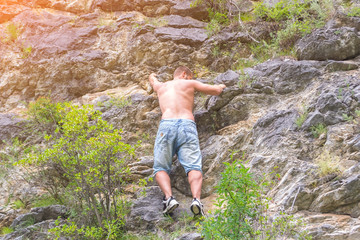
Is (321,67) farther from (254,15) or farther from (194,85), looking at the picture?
(254,15)

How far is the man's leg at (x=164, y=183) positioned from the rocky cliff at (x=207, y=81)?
0.33 m

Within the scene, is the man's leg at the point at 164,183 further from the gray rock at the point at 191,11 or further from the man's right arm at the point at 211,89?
the gray rock at the point at 191,11

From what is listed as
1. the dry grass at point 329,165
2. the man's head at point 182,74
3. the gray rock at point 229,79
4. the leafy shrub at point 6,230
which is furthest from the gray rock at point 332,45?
the leafy shrub at point 6,230

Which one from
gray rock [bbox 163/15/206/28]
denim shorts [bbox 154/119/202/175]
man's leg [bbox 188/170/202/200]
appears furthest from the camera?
→ gray rock [bbox 163/15/206/28]

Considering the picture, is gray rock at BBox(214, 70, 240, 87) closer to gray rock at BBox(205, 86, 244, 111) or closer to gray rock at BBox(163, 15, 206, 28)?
gray rock at BBox(205, 86, 244, 111)

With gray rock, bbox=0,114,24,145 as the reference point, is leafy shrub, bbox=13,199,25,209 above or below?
below

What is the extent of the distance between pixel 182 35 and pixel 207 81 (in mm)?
1803

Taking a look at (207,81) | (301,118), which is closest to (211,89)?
(207,81)

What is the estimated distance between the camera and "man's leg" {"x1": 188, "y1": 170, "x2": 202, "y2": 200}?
14.5ft

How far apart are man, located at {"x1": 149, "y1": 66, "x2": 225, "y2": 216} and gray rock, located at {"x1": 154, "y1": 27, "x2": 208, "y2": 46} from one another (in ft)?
7.12

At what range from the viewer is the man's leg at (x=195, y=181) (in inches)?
175

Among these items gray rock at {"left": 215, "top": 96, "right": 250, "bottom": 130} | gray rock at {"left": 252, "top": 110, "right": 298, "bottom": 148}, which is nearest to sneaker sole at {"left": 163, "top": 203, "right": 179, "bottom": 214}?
gray rock at {"left": 252, "top": 110, "right": 298, "bottom": 148}

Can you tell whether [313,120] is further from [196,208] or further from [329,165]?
[196,208]

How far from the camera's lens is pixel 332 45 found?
5707 mm
